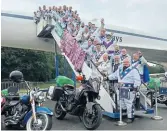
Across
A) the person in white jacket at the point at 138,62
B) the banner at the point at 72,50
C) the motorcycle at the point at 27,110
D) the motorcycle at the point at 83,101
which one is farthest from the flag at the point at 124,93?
the banner at the point at 72,50

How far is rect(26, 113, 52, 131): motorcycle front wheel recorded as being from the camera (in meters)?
4.01

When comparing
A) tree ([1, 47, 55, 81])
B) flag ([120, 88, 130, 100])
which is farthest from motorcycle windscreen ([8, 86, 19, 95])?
tree ([1, 47, 55, 81])

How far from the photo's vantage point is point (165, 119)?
5500mm

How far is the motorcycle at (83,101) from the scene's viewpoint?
4453 millimetres

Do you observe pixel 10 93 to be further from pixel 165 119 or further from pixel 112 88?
pixel 165 119

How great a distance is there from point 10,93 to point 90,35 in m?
3.23

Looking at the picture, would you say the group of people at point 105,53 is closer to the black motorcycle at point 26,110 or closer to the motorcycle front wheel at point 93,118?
the motorcycle front wheel at point 93,118

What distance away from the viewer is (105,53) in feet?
20.3

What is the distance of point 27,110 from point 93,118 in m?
1.19

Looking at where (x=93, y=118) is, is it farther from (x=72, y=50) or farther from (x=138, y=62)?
(x=72, y=50)

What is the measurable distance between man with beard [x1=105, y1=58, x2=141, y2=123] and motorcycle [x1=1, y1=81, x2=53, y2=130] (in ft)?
5.68

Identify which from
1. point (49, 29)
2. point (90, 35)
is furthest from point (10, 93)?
point (49, 29)

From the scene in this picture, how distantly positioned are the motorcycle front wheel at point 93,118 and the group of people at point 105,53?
0.98 m

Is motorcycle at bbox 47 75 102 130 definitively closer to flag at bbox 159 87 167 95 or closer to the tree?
flag at bbox 159 87 167 95
